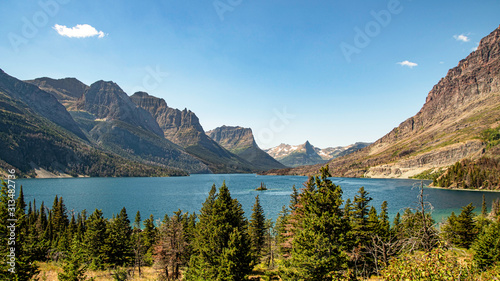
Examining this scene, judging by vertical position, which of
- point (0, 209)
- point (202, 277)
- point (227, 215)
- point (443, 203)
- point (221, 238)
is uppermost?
point (0, 209)

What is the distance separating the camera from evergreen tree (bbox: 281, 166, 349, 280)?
26.8 meters

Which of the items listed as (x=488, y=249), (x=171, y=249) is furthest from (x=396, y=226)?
(x=171, y=249)

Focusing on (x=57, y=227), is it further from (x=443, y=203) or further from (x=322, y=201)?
(x=443, y=203)

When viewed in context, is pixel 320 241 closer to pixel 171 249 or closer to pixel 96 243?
pixel 171 249

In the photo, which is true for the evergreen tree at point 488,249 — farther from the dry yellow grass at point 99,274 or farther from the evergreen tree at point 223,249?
the dry yellow grass at point 99,274

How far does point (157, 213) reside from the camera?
109 metres

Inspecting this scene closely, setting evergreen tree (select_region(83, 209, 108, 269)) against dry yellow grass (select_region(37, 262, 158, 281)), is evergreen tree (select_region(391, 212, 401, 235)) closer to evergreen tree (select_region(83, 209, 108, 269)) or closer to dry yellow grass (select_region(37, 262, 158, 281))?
dry yellow grass (select_region(37, 262, 158, 281))

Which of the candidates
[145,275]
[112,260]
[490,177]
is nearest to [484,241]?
[145,275]

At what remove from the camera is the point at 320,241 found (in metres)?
27.4

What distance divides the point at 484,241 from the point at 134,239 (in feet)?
215

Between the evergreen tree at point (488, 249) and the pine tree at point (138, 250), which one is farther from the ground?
the evergreen tree at point (488, 249)

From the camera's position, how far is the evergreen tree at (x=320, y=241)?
2684cm

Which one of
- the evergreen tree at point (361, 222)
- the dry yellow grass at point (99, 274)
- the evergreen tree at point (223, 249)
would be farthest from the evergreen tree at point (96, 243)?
the evergreen tree at point (361, 222)

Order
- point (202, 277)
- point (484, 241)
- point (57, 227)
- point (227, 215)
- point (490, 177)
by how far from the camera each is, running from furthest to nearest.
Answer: point (490, 177) < point (57, 227) < point (484, 241) < point (227, 215) < point (202, 277)
